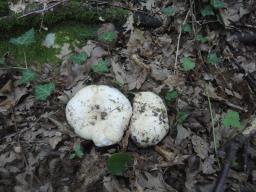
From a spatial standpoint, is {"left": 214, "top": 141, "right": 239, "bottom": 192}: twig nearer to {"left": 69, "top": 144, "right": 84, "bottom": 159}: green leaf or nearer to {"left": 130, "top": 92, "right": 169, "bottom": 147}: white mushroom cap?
{"left": 130, "top": 92, "right": 169, "bottom": 147}: white mushroom cap

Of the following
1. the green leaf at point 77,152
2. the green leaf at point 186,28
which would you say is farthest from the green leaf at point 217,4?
the green leaf at point 77,152

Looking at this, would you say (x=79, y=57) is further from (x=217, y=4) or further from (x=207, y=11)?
(x=217, y=4)

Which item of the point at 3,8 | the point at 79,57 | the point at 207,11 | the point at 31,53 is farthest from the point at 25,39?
the point at 207,11

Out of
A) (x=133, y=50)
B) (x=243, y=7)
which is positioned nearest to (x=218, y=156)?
(x=133, y=50)

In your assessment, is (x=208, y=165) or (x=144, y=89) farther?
(x=144, y=89)

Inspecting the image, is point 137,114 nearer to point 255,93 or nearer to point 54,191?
point 54,191

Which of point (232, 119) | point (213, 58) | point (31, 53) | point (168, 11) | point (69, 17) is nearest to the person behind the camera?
point (232, 119)

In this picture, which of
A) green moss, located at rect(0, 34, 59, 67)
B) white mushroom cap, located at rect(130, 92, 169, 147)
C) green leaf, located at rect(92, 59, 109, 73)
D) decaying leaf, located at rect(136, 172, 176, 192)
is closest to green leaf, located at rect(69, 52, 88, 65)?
green leaf, located at rect(92, 59, 109, 73)
